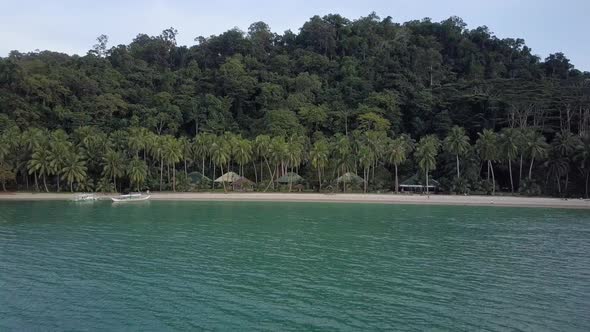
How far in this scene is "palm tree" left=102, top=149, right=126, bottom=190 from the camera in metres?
79.0

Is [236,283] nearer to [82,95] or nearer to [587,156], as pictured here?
[587,156]

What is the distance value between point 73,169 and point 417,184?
180 feet

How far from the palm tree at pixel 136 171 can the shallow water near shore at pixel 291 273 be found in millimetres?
25664

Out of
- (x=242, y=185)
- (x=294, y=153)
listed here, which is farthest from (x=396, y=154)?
(x=242, y=185)

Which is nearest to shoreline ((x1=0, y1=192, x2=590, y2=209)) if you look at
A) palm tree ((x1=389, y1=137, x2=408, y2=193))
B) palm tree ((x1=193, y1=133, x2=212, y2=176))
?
palm tree ((x1=389, y1=137, x2=408, y2=193))

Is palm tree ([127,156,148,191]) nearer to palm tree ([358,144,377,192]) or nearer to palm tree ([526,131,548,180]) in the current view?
palm tree ([358,144,377,192])

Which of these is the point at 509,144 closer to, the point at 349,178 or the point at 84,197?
the point at 349,178

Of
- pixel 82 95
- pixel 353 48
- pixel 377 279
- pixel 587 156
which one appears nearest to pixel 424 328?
pixel 377 279

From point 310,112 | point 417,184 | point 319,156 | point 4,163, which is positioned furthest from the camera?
point 310,112

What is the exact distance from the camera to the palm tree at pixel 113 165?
79000 mm

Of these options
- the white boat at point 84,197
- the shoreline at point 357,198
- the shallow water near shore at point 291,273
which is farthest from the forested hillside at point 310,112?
the shallow water near shore at point 291,273

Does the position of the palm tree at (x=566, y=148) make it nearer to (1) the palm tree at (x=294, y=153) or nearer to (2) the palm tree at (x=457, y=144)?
(2) the palm tree at (x=457, y=144)

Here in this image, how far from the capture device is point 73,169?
77.1 meters

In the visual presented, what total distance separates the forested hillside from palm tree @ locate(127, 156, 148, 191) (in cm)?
35
